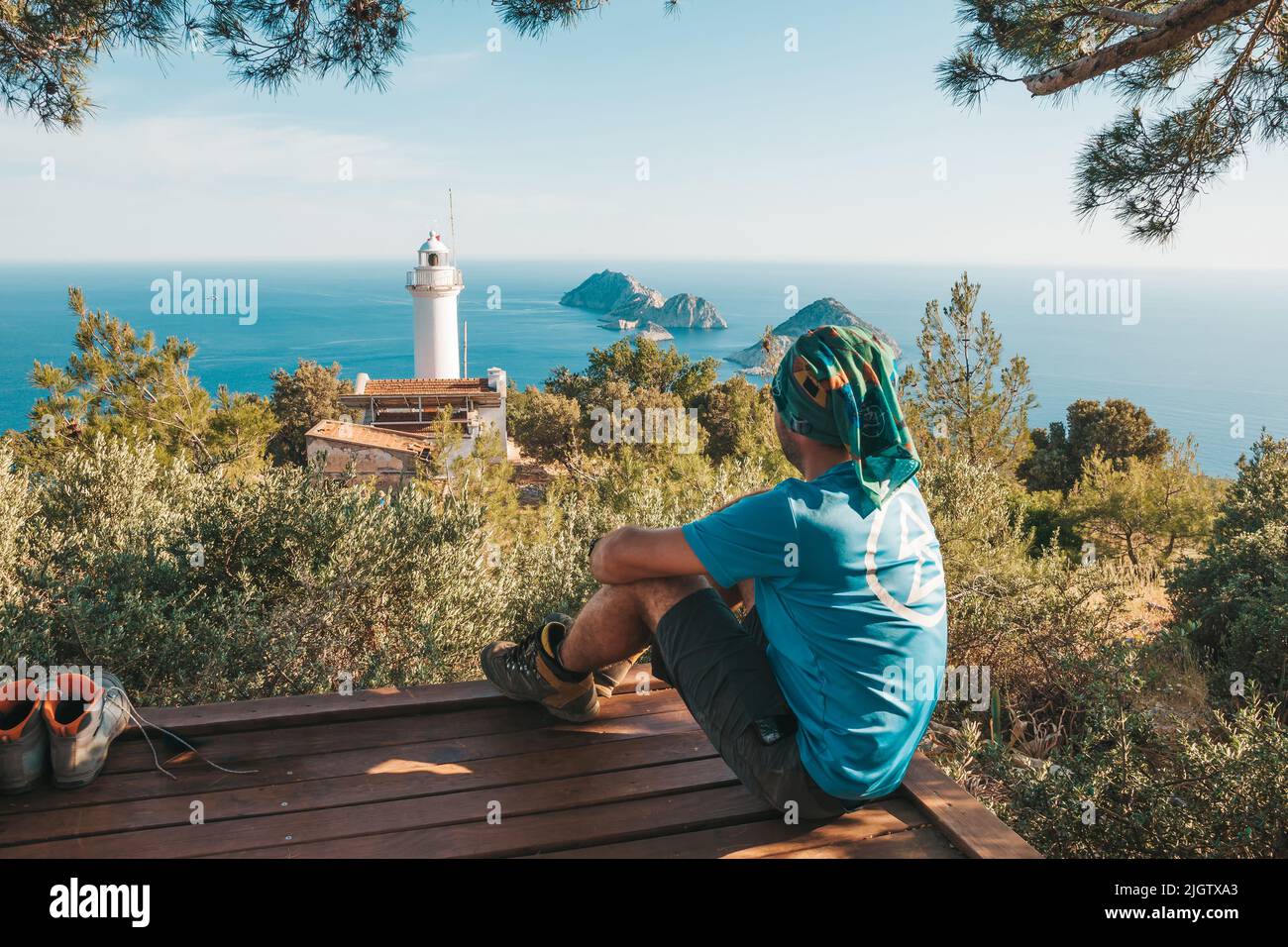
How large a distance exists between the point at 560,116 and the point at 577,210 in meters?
39.6

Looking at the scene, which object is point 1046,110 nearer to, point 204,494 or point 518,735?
point 518,735

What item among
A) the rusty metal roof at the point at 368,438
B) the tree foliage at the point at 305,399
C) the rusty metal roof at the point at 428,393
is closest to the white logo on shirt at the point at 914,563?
the rusty metal roof at the point at 368,438

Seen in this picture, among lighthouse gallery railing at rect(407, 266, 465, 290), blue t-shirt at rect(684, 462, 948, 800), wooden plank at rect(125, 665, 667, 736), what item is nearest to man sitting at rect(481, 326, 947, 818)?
blue t-shirt at rect(684, 462, 948, 800)

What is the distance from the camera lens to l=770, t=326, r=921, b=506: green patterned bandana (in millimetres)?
1947

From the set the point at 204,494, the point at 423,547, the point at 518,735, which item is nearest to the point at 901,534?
the point at 518,735

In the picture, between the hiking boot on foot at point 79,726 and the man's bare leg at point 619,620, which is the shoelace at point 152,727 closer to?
the hiking boot on foot at point 79,726

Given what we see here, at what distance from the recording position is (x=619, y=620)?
2.45 metres

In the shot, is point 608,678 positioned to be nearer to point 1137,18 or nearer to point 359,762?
point 359,762

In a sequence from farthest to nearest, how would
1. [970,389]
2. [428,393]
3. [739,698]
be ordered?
[428,393]
[970,389]
[739,698]

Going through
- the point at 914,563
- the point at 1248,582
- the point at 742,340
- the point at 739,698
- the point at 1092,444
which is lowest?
the point at 1092,444

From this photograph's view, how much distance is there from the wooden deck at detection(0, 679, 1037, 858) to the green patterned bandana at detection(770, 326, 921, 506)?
956 millimetres

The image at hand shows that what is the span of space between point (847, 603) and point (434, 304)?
4024cm

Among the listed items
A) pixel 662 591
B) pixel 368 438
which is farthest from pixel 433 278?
pixel 662 591
